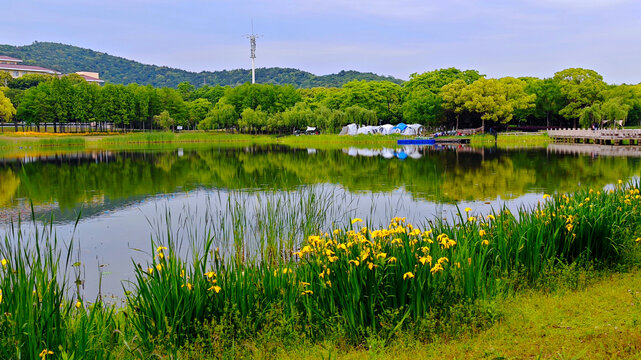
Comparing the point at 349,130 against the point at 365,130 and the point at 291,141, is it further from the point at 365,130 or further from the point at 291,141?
the point at 291,141

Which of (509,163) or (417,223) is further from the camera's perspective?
(509,163)

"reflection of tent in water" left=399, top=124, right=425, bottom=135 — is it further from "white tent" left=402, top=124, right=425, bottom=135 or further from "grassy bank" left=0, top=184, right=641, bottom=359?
"grassy bank" left=0, top=184, right=641, bottom=359

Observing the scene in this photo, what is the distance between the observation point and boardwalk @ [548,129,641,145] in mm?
41625

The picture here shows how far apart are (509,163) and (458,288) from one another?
24301mm

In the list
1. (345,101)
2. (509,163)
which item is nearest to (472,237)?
(509,163)

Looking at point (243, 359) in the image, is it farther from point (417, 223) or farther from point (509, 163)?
point (509, 163)

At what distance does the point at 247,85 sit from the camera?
86.6 metres

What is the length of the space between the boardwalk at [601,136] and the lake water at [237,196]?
61.6 feet

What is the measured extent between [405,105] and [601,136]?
28974mm

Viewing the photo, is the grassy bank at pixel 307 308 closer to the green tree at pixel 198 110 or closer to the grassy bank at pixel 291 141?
the grassy bank at pixel 291 141

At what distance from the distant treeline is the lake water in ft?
121

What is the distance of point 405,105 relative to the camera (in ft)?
227

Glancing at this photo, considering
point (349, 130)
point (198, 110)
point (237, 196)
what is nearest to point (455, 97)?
point (349, 130)

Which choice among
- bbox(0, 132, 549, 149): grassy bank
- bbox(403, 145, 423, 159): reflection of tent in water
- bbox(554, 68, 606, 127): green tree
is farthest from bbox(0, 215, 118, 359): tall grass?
bbox(554, 68, 606, 127): green tree
